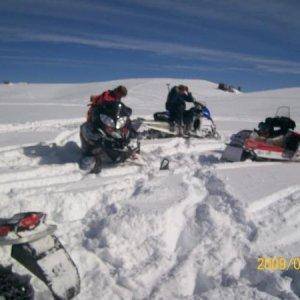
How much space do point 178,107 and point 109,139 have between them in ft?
13.8

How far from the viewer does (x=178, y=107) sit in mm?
11773

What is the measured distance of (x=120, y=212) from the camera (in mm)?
5203

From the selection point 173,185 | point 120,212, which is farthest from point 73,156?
point 120,212

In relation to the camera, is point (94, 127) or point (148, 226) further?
point (94, 127)

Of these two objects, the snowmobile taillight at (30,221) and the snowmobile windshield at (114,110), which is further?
the snowmobile windshield at (114,110)

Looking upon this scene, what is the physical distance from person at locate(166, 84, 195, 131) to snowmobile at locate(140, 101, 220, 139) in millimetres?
102

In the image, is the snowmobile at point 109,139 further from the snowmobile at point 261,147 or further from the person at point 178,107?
the person at point 178,107

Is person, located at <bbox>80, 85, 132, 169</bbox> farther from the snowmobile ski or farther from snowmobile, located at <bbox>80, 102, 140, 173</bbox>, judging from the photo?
the snowmobile ski

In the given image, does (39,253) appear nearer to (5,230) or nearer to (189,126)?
(5,230)

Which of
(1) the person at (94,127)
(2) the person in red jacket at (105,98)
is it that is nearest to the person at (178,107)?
(2) the person in red jacket at (105,98)
